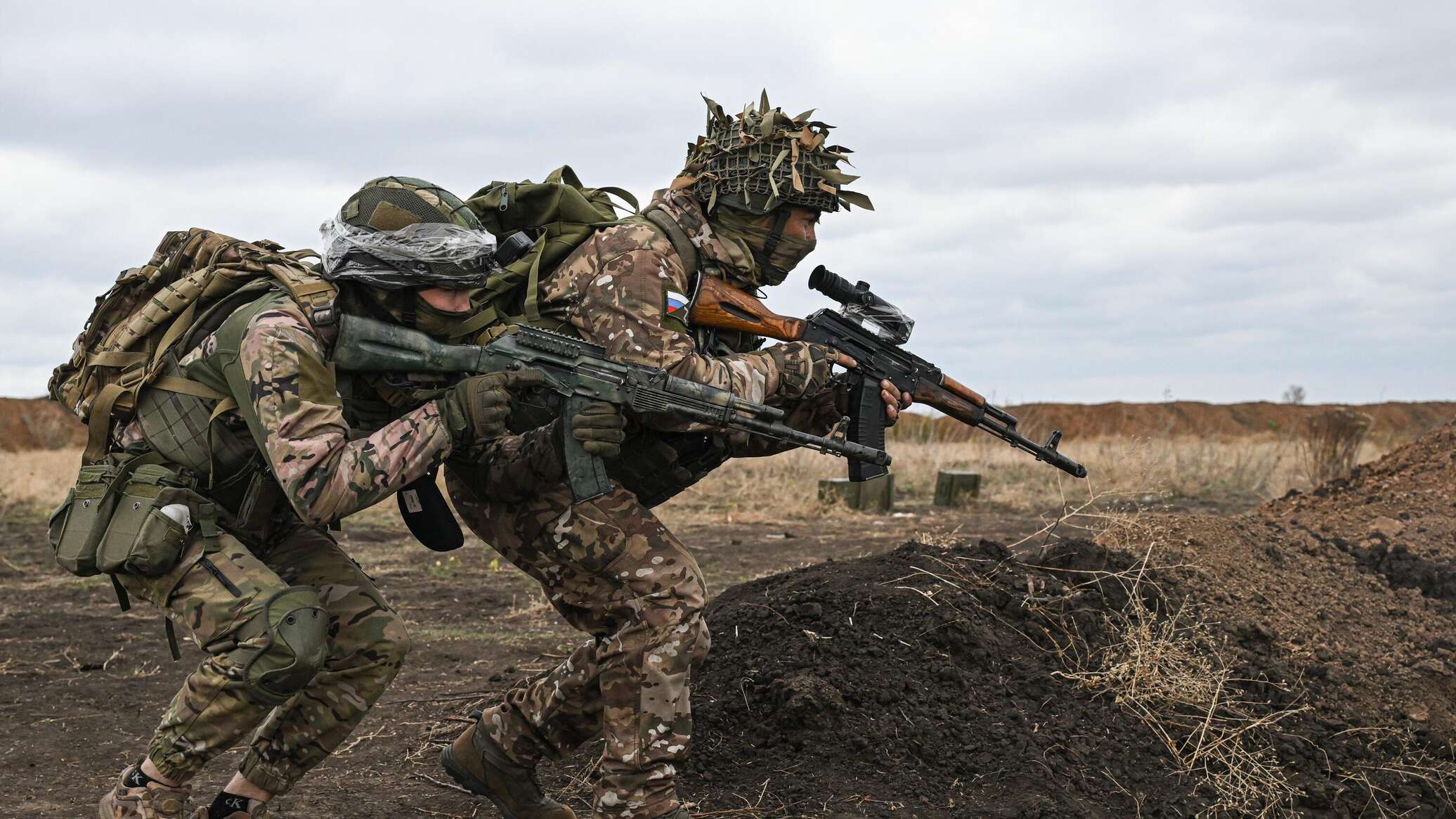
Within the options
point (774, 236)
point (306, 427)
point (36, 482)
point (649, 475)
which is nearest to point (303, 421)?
point (306, 427)

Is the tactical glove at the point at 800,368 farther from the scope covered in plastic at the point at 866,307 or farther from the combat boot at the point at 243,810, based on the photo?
the combat boot at the point at 243,810

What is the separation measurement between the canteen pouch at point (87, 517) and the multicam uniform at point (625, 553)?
1120mm

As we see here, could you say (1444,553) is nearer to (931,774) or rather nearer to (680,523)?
(931,774)

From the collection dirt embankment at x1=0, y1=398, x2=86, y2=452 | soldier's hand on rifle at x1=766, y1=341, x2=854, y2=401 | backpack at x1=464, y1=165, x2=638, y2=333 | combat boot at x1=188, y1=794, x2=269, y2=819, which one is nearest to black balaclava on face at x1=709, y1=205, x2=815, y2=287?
soldier's hand on rifle at x1=766, y1=341, x2=854, y2=401

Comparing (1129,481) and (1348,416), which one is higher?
(1348,416)

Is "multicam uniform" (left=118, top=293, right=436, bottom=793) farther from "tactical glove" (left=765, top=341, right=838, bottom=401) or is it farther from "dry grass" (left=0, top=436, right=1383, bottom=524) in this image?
"dry grass" (left=0, top=436, right=1383, bottom=524)

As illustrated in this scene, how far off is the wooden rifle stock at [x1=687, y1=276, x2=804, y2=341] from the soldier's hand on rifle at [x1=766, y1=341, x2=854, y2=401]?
87 millimetres

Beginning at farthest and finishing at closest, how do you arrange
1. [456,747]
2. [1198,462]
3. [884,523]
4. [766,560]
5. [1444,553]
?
[1198,462]
[884,523]
[766,560]
[1444,553]
[456,747]

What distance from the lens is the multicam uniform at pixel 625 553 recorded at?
4.00 metres

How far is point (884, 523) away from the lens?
11.9 metres

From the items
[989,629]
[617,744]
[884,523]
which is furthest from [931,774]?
[884,523]

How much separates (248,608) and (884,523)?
8.71m

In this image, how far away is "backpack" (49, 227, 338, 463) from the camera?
12.5 feet

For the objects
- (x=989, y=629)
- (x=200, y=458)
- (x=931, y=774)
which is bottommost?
(x=931, y=774)
